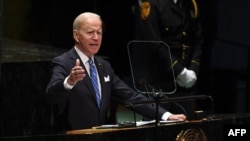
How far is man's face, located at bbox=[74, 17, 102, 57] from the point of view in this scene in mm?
4891

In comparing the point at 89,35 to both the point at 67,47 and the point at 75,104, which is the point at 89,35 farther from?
the point at 67,47

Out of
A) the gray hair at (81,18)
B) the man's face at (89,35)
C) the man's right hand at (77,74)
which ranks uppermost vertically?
the gray hair at (81,18)

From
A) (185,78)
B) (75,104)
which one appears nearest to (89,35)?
(75,104)

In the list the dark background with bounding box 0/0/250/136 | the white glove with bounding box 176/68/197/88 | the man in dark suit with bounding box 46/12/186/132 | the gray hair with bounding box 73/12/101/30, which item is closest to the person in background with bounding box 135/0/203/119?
the white glove with bounding box 176/68/197/88

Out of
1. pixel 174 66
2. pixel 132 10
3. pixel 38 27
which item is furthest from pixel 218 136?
pixel 38 27

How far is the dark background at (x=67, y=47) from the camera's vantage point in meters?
5.71

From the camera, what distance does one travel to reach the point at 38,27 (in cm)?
788

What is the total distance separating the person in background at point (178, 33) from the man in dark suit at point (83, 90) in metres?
0.80

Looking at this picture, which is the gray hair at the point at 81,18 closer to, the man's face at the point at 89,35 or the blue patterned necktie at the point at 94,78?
the man's face at the point at 89,35

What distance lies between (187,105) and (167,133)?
170cm

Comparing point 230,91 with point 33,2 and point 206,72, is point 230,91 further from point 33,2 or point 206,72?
point 33,2

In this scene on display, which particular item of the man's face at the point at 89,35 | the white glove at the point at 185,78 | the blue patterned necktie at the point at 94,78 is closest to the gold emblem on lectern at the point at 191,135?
the blue patterned necktie at the point at 94,78

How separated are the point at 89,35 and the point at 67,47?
2788 mm

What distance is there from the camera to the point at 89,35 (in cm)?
490
